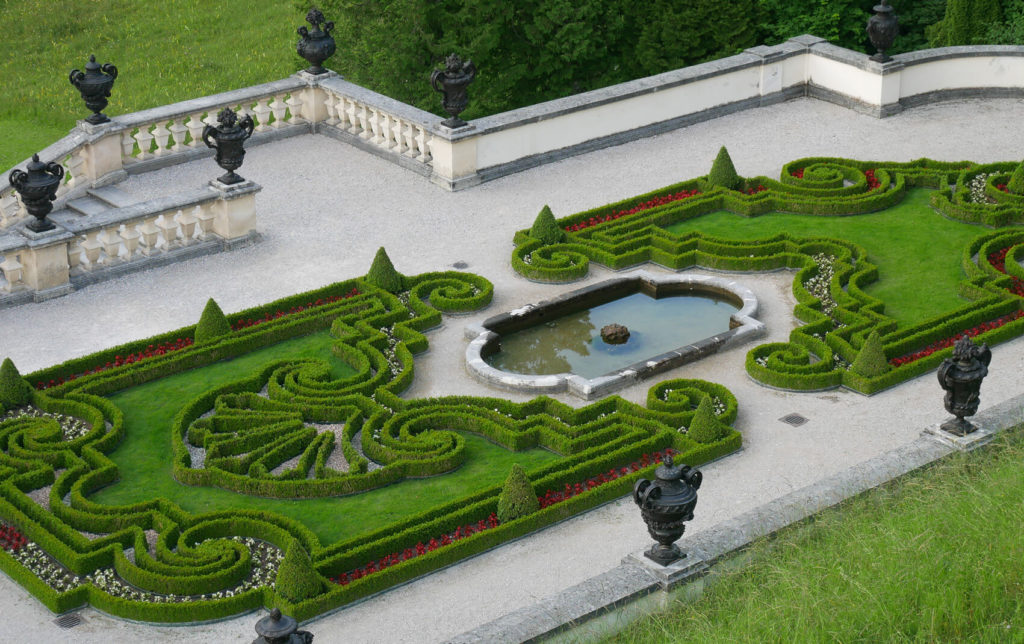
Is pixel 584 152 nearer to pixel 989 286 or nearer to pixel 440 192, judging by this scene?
pixel 440 192

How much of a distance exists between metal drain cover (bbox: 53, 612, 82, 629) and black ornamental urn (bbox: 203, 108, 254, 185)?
39.4 ft

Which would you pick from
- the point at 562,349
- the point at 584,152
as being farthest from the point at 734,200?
the point at 562,349

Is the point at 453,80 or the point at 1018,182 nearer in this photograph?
the point at 453,80

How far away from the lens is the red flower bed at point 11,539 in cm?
2228

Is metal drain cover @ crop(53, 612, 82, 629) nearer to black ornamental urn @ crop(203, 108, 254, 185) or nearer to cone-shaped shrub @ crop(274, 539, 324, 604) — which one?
cone-shaped shrub @ crop(274, 539, 324, 604)

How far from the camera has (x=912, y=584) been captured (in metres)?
18.6

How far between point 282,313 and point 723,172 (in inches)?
390

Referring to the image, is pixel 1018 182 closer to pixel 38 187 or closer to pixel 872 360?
pixel 872 360

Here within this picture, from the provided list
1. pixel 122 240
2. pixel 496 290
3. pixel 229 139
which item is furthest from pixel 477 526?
pixel 229 139

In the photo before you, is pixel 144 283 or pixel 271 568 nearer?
pixel 271 568

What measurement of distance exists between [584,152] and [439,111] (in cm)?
888

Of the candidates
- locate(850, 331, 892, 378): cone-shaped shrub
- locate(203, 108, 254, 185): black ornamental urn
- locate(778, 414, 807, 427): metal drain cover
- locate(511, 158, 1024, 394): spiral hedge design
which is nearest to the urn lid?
locate(778, 414, 807, 427): metal drain cover

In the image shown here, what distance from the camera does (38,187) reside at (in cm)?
2891

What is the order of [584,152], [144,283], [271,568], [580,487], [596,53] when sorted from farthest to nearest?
[596,53], [584,152], [144,283], [580,487], [271,568]
